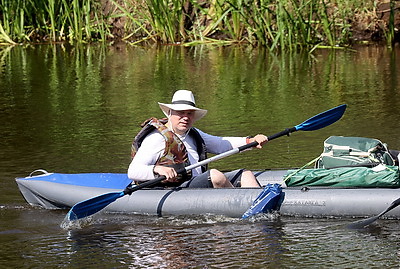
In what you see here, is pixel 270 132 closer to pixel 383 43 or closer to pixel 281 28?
pixel 281 28

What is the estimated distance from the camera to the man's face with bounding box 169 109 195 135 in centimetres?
677

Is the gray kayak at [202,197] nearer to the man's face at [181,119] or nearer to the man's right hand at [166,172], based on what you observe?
the man's right hand at [166,172]

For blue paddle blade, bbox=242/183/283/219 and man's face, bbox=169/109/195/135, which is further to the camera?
man's face, bbox=169/109/195/135

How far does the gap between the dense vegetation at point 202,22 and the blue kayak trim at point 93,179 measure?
7.91m

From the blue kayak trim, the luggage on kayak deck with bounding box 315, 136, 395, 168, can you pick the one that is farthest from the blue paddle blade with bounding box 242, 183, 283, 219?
the blue kayak trim

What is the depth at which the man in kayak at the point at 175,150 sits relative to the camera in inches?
266

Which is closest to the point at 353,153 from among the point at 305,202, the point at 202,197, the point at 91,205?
the point at 305,202

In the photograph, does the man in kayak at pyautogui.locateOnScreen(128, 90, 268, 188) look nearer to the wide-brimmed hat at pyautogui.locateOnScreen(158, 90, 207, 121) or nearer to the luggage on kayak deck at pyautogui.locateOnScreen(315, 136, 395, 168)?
the wide-brimmed hat at pyautogui.locateOnScreen(158, 90, 207, 121)

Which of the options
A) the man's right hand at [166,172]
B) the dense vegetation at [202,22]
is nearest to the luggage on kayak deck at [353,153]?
the man's right hand at [166,172]

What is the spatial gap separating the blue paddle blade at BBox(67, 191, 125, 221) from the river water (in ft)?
0.46

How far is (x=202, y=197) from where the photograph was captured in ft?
22.5

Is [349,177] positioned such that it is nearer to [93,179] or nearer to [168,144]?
[168,144]

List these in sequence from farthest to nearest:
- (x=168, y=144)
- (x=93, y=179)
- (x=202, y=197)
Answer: (x=93, y=179), (x=202, y=197), (x=168, y=144)

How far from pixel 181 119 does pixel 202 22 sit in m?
11.3
